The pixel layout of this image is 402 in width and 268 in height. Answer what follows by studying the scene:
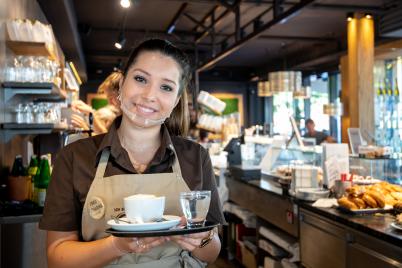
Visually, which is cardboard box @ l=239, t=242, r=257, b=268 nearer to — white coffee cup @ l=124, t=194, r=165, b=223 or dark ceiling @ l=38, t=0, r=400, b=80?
dark ceiling @ l=38, t=0, r=400, b=80

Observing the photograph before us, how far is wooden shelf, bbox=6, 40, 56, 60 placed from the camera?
294 centimetres

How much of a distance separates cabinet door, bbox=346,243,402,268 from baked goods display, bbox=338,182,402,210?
27 cm

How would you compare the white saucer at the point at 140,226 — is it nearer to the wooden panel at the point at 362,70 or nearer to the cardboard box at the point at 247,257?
the cardboard box at the point at 247,257

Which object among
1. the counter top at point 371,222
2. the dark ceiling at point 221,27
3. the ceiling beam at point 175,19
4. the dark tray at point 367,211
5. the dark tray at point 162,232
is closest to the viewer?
the dark tray at point 162,232

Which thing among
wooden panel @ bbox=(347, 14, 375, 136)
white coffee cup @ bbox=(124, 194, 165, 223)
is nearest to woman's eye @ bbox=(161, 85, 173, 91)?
white coffee cup @ bbox=(124, 194, 165, 223)

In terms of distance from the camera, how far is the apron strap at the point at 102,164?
1.48 metres

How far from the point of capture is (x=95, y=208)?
4.76ft

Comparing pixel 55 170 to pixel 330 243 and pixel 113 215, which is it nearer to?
pixel 113 215

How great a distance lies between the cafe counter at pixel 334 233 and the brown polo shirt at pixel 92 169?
3.46ft

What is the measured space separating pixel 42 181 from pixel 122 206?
73.5 inches

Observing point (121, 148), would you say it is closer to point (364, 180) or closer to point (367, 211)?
point (367, 211)

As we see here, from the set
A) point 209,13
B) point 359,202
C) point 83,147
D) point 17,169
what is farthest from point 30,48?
point 209,13

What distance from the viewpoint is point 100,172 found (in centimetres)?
149

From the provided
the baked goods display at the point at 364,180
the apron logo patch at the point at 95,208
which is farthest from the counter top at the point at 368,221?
the apron logo patch at the point at 95,208
